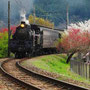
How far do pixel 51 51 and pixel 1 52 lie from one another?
7.66m

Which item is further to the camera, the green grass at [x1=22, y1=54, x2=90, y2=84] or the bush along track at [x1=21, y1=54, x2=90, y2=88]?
the green grass at [x1=22, y1=54, x2=90, y2=84]

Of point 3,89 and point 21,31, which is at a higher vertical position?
point 21,31

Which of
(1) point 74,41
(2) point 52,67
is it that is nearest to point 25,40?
(2) point 52,67

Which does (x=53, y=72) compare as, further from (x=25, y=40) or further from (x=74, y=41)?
(x=74, y=41)

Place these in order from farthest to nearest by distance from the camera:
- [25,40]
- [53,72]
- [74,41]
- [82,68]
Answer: [74,41] < [82,68] < [25,40] < [53,72]

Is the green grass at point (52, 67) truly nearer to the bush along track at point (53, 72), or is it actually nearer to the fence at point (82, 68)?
the bush along track at point (53, 72)

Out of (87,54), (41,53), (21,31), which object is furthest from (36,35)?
(87,54)

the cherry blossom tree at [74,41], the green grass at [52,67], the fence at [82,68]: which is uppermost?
the cherry blossom tree at [74,41]

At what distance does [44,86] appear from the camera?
409 inches

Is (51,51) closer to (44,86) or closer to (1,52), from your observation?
(1,52)

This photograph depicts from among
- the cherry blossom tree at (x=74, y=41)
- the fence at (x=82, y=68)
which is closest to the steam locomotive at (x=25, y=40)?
the fence at (x=82, y=68)

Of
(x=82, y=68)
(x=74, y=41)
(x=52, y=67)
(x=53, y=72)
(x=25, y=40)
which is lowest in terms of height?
(x=82, y=68)

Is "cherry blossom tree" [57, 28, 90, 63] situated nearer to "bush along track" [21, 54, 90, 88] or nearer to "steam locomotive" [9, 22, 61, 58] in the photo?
"steam locomotive" [9, 22, 61, 58]

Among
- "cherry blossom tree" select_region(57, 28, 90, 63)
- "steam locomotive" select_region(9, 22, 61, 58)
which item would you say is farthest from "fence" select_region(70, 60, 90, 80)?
"steam locomotive" select_region(9, 22, 61, 58)
